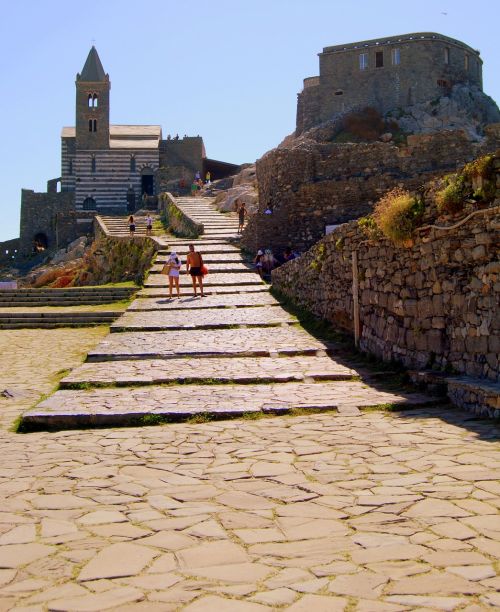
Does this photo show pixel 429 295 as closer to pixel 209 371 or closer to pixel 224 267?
pixel 209 371

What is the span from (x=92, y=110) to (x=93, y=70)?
159 inches

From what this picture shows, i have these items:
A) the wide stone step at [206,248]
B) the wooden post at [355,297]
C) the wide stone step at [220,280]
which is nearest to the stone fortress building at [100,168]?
the wide stone step at [206,248]

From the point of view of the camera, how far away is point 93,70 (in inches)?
2314

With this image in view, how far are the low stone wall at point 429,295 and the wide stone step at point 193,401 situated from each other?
2.67 feet

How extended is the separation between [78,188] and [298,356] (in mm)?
47587

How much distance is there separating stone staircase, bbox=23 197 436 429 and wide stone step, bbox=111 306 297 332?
2cm

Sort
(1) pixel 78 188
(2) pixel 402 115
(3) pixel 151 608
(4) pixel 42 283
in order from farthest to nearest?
(1) pixel 78 188, (2) pixel 402 115, (4) pixel 42 283, (3) pixel 151 608

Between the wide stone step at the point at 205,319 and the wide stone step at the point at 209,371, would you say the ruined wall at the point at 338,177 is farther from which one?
the wide stone step at the point at 209,371

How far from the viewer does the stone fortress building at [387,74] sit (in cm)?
5169

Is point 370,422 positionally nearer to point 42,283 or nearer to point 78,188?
point 42,283

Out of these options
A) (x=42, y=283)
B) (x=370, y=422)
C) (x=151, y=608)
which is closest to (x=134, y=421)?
(x=370, y=422)

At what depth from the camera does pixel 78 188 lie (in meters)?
55.8

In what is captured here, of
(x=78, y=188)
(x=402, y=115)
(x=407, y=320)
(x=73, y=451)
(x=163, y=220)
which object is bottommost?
(x=73, y=451)

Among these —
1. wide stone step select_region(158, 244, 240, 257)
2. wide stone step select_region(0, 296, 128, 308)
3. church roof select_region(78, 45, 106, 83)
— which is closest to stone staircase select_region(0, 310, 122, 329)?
wide stone step select_region(0, 296, 128, 308)
